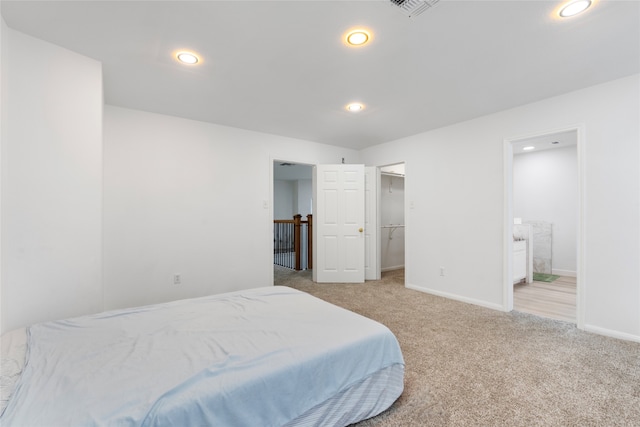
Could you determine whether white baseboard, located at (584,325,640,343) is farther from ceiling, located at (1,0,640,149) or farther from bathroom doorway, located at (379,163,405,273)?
bathroom doorway, located at (379,163,405,273)

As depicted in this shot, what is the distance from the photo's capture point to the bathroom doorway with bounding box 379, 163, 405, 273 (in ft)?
19.8

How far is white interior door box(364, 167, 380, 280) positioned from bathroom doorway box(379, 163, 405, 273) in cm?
86

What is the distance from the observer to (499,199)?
3.47 metres

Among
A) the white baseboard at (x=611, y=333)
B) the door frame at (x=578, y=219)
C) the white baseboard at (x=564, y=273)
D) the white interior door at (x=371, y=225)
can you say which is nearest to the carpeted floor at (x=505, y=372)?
the white baseboard at (x=611, y=333)

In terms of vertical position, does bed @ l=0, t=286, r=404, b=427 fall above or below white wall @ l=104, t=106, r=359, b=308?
below

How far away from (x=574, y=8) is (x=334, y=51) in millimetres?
1537

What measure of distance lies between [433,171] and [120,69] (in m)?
3.90

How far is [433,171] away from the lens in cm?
421

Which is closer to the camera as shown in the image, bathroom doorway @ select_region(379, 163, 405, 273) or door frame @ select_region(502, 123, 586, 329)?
door frame @ select_region(502, 123, 586, 329)

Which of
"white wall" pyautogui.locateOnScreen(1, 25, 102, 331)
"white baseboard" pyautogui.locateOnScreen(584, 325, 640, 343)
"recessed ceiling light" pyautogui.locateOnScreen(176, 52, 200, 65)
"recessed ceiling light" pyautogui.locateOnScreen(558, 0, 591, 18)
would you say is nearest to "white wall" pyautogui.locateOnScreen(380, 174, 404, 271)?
"white baseboard" pyautogui.locateOnScreen(584, 325, 640, 343)

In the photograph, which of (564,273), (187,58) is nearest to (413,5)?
(187,58)

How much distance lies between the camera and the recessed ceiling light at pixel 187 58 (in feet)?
7.49

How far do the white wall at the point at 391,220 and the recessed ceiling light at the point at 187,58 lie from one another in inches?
171

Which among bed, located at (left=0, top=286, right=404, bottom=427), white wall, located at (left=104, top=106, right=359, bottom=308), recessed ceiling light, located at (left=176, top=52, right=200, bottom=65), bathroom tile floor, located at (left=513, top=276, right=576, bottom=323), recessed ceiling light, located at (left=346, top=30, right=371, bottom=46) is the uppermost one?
recessed ceiling light, located at (left=176, top=52, right=200, bottom=65)
